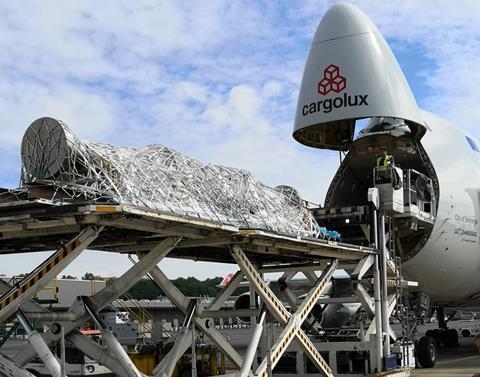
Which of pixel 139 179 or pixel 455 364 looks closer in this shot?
pixel 139 179

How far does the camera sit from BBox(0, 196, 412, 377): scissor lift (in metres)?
8.66

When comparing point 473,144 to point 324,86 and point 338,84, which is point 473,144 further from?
point 324,86

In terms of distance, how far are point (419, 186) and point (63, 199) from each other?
10564mm

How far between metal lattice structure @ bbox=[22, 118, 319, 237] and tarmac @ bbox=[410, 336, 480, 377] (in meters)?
6.44

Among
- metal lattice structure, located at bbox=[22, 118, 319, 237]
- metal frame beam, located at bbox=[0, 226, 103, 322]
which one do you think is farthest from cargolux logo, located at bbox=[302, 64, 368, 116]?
metal frame beam, located at bbox=[0, 226, 103, 322]

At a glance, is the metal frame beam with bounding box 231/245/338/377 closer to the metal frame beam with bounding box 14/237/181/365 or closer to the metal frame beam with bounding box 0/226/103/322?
the metal frame beam with bounding box 14/237/181/365

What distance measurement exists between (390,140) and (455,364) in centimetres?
655

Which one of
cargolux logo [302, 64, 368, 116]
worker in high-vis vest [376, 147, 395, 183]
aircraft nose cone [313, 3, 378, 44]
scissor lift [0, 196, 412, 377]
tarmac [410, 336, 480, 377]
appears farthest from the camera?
tarmac [410, 336, 480, 377]

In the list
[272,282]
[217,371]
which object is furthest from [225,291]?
[272,282]

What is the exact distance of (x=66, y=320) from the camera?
9508 millimetres

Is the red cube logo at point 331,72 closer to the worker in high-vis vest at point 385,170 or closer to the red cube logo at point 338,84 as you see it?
the red cube logo at point 338,84

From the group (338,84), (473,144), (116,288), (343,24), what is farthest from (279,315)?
(473,144)

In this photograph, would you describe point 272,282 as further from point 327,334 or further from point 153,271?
point 153,271

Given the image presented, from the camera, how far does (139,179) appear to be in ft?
31.2
